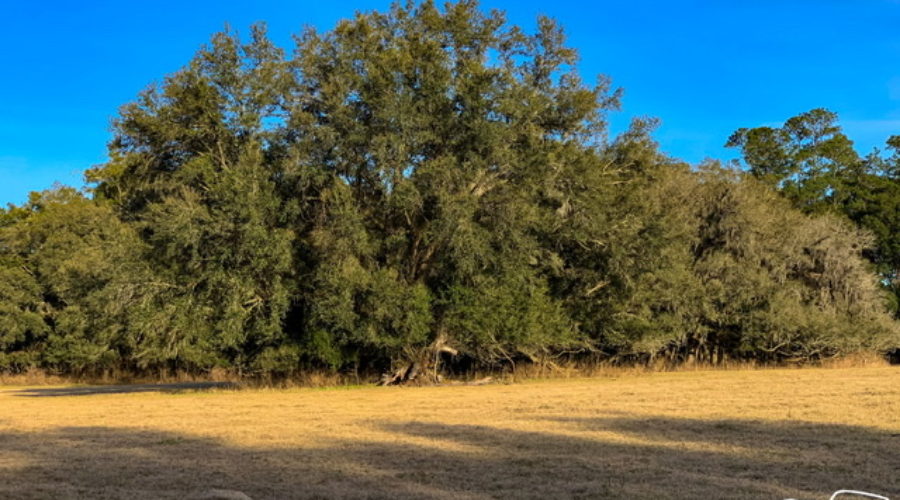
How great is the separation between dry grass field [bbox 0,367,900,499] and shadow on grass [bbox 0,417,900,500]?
0.03 m

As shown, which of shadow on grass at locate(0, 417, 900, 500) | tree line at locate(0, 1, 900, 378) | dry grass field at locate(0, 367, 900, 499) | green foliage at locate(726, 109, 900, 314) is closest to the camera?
shadow on grass at locate(0, 417, 900, 500)

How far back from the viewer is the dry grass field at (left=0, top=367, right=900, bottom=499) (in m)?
8.55

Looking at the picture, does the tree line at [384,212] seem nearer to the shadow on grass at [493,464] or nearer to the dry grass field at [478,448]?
the dry grass field at [478,448]

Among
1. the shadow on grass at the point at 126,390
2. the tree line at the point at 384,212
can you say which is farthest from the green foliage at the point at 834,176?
the shadow on grass at the point at 126,390

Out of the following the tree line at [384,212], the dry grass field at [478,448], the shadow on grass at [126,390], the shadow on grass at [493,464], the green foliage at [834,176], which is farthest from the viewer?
the green foliage at [834,176]

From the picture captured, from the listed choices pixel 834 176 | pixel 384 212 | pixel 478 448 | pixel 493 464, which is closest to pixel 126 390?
pixel 384 212

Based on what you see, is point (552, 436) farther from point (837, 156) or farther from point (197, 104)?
point (837, 156)

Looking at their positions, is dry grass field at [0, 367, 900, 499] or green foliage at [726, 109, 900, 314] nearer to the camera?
dry grass field at [0, 367, 900, 499]

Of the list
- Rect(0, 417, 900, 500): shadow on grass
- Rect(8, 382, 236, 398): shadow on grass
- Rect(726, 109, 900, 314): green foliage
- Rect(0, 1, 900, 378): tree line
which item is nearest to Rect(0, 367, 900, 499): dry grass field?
Rect(0, 417, 900, 500): shadow on grass

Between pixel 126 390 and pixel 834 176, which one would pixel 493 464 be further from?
pixel 834 176

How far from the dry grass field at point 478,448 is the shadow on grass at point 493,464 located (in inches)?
1.0

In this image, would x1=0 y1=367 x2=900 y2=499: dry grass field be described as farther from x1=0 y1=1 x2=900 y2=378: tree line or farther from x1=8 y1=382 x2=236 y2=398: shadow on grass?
x1=8 y1=382 x2=236 y2=398: shadow on grass

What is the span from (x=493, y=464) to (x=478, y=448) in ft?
4.69

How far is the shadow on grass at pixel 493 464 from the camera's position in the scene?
8.36m
